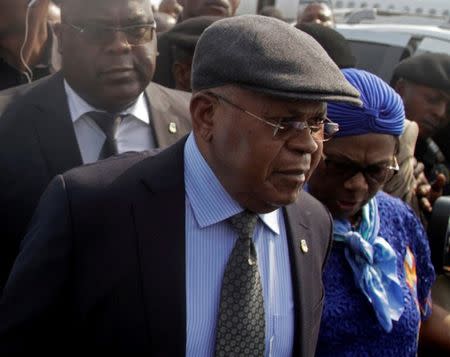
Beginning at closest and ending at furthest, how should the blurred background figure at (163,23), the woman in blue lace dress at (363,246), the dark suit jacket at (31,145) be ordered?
1. the woman in blue lace dress at (363,246)
2. the dark suit jacket at (31,145)
3. the blurred background figure at (163,23)

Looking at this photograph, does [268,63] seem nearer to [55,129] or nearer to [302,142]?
[302,142]

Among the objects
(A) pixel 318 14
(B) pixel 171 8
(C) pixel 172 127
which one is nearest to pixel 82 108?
(C) pixel 172 127

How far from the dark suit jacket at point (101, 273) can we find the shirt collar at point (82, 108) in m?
0.73

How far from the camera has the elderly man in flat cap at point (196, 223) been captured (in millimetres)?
1727

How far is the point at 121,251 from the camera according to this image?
1796mm

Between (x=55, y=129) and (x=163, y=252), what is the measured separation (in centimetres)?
88

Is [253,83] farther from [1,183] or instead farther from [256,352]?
[1,183]

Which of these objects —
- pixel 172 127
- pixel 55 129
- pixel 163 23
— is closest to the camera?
pixel 55 129

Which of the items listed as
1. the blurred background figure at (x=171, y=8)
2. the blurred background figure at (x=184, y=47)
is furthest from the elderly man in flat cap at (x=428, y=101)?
the blurred background figure at (x=171, y=8)

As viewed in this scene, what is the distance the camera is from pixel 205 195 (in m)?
1.88

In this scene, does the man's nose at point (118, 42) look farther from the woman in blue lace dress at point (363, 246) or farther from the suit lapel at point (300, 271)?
the suit lapel at point (300, 271)

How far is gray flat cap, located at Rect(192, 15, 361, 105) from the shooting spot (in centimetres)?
168

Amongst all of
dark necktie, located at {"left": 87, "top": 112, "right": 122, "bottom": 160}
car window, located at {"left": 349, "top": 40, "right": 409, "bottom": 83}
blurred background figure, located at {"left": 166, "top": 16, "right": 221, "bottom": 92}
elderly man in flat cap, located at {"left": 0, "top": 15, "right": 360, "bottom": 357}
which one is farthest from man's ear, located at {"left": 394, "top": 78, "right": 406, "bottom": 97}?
elderly man in flat cap, located at {"left": 0, "top": 15, "right": 360, "bottom": 357}

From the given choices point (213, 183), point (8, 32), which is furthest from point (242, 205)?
point (8, 32)
